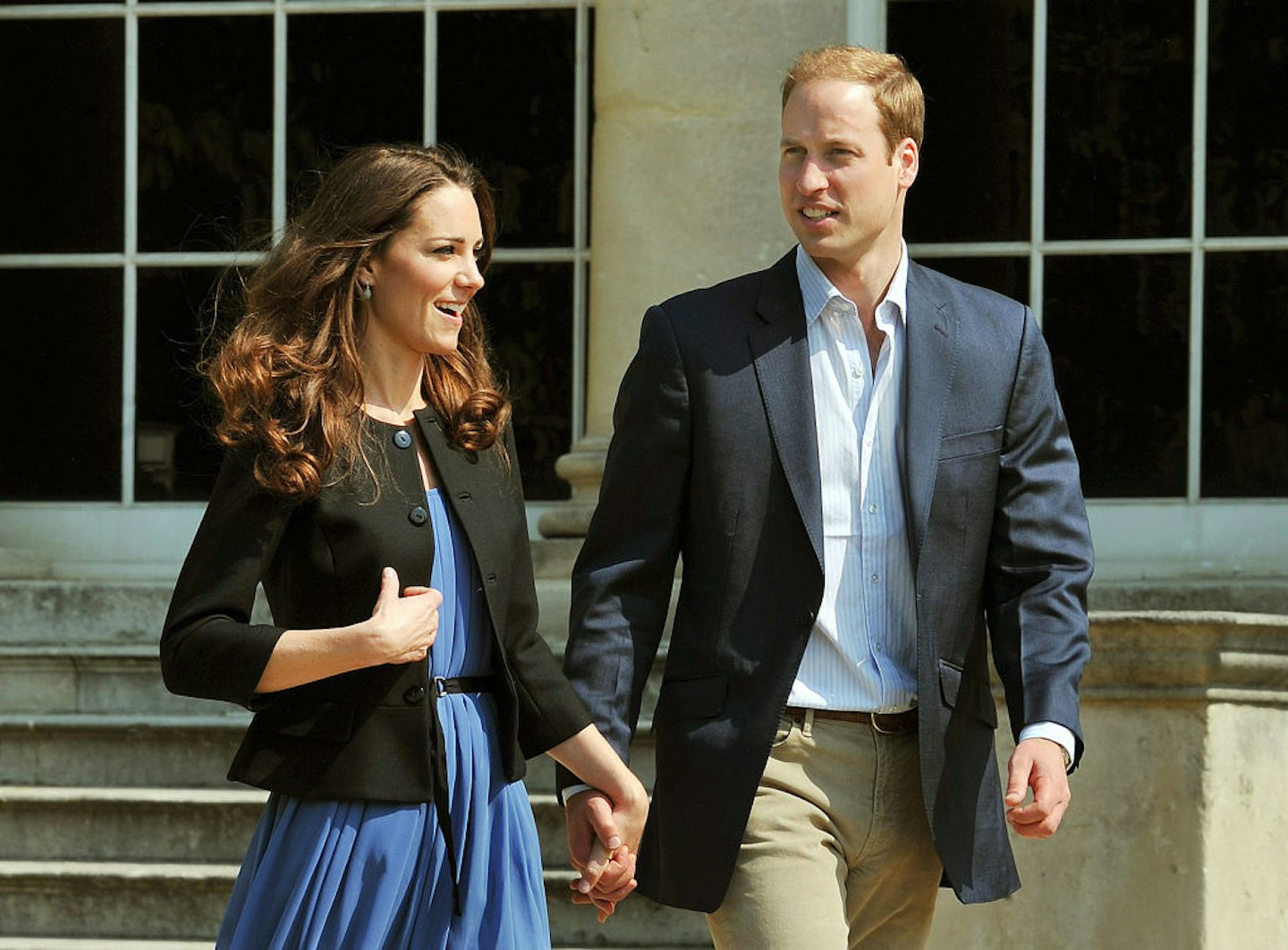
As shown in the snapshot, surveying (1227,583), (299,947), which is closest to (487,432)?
(299,947)

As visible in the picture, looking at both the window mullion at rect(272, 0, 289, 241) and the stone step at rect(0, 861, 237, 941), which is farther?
the window mullion at rect(272, 0, 289, 241)

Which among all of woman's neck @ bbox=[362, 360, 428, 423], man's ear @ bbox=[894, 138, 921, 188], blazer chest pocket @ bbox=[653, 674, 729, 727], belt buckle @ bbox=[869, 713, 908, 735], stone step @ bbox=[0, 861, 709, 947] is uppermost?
man's ear @ bbox=[894, 138, 921, 188]

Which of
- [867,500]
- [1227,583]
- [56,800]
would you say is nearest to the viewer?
[867,500]

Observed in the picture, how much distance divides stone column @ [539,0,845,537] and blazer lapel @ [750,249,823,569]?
3.11m

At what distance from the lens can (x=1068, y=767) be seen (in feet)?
11.3

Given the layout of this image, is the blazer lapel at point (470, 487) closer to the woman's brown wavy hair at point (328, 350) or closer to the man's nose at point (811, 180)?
the woman's brown wavy hair at point (328, 350)

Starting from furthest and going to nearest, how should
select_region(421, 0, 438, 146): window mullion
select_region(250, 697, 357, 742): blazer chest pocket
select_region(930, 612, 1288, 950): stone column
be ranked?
select_region(421, 0, 438, 146): window mullion < select_region(930, 612, 1288, 950): stone column < select_region(250, 697, 357, 742): blazer chest pocket

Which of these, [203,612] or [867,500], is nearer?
[203,612]

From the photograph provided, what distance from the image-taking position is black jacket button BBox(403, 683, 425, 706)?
130 inches

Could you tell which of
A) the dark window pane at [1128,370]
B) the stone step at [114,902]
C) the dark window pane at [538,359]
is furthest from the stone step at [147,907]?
the dark window pane at [1128,370]

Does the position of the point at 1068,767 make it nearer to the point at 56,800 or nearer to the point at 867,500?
the point at 867,500

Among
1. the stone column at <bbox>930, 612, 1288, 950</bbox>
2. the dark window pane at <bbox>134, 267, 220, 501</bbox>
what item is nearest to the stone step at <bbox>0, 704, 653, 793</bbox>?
the dark window pane at <bbox>134, 267, 220, 501</bbox>

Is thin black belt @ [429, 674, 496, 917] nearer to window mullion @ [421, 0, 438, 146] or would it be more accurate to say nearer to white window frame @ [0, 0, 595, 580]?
white window frame @ [0, 0, 595, 580]

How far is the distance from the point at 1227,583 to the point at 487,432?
3.72m
